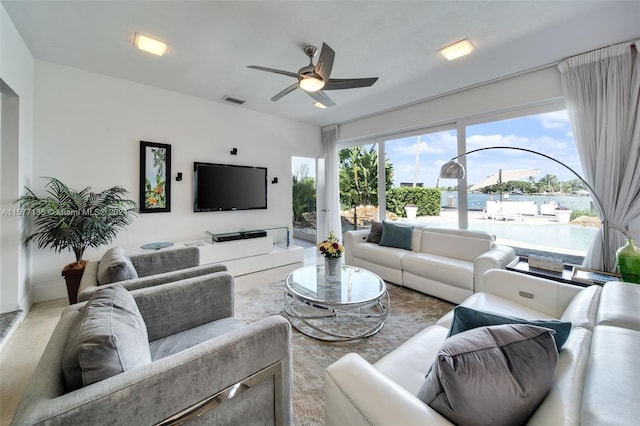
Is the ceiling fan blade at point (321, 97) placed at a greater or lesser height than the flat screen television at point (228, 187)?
greater

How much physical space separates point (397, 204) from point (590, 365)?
13.0 ft

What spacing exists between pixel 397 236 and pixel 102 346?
3.41 m

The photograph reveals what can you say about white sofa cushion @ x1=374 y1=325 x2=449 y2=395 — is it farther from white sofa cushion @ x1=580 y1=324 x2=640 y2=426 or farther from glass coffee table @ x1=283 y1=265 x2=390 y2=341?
glass coffee table @ x1=283 y1=265 x2=390 y2=341

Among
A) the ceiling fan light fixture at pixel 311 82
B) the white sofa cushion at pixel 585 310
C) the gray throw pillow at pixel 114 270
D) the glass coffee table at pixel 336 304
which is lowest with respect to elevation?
the glass coffee table at pixel 336 304

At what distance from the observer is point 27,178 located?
277cm

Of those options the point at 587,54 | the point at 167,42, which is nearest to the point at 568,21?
the point at 587,54

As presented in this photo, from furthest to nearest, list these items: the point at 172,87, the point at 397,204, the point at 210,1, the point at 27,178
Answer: the point at 397,204, the point at 172,87, the point at 27,178, the point at 210,1

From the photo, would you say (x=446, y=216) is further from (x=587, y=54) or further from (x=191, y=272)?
(x=191, y=272)

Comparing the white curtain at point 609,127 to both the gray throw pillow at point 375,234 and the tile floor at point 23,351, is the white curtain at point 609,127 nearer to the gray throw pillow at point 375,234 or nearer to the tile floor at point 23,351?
the gray throw pillow at point 375,234

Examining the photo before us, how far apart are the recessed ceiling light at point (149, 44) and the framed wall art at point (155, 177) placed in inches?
54.1

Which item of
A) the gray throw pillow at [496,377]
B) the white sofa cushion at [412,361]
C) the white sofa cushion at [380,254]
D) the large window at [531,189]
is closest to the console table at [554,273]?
the large window at [531,189]

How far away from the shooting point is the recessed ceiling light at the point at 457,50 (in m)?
2.48

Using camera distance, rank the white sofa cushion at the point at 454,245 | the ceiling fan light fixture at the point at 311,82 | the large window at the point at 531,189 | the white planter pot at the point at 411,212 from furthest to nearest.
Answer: the white planter pot at the point at 411,212, the white sofa cushion at the point at 454,245, the large window at the point at 531,189, the ceiling fan light fixture at the point at 311,82

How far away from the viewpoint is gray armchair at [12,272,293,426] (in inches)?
28.2
